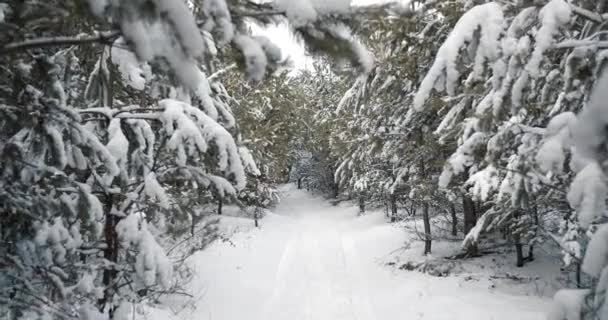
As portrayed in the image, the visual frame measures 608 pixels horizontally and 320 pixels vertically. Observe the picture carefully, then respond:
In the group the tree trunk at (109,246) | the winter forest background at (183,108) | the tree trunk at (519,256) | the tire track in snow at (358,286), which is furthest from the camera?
the tree trunk at (519,256)

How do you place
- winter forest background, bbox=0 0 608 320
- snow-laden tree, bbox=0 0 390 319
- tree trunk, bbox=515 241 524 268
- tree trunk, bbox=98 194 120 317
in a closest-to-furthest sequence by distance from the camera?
snow-laden tree, bbox=0 0 390 319, winter forest background, bbox=0 0 608 320, tree trunk, bbox=98 194 120 317, tree trunk, bbox=515 241 524 268

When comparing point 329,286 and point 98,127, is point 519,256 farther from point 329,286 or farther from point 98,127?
point 98,127

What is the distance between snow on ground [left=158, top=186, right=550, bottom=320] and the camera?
303 inches

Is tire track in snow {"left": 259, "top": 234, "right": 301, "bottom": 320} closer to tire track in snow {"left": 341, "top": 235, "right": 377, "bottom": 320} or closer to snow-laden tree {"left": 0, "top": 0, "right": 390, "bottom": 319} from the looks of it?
tire track in snow {"left": 341, "top": 235, "right": 377, "bottom": 320}

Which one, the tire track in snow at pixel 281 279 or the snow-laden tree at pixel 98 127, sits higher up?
the snow-laden tree at pixel 98 127

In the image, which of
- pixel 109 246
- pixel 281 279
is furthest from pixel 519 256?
pixel 109 246

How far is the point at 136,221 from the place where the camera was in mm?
3840

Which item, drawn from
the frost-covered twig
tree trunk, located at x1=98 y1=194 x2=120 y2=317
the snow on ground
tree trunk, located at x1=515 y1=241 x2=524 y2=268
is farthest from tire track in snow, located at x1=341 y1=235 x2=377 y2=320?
the frost-covered twig

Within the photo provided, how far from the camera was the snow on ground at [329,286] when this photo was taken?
7684 millimetres

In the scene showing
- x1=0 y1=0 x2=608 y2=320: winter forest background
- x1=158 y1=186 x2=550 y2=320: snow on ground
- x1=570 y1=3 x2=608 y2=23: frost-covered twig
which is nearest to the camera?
x1=0 y1=0 x2=608 y2=320: winter forest background

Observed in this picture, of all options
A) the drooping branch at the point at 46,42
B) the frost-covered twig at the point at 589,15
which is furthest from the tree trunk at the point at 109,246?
the frost-covered twig at the point at 589,15

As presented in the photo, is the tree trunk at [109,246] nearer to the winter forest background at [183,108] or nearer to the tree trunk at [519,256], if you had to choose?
the winter forest background at [183,108]

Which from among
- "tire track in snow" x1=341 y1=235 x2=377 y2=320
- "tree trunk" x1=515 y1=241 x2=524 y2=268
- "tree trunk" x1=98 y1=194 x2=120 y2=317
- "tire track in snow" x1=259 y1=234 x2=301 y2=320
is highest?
"tree trunk" x1=98 y1=194 x2=120 y2=317

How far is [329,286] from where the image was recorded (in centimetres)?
1015
